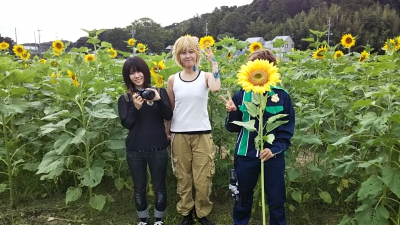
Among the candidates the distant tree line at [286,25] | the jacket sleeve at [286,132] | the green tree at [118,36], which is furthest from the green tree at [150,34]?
the jacket sleeve at [286,132]

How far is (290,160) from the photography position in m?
2.77

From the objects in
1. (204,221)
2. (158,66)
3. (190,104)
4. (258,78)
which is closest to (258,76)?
(258,78)

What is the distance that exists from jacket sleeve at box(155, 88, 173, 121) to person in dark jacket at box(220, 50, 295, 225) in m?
0.49

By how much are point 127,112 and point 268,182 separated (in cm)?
112

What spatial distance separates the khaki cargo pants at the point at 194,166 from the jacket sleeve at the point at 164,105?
0.18 meters

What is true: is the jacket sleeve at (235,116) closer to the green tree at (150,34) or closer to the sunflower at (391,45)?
the sunflower at (391,45)

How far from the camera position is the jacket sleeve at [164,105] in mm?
2541

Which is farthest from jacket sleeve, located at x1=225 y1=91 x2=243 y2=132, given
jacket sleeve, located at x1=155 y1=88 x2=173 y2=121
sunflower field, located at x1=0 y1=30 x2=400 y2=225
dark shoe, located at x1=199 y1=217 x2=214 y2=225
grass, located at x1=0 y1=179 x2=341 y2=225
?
grass, located at x1=0 y1=179 x2=341 y2=225

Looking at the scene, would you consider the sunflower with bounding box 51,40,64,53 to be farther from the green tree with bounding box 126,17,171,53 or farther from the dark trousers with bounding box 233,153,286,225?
the green tree with bounding box 126,17,171,53

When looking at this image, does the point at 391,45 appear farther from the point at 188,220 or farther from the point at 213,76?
the point at 188,220

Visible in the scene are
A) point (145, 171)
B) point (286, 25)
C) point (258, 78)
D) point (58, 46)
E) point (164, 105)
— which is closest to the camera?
point (258, 78)

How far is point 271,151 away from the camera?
210 cm

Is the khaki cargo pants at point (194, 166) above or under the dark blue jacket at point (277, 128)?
under

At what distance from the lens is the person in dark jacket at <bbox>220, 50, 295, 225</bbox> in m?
2.17
